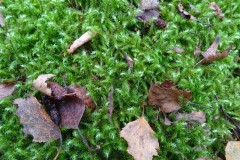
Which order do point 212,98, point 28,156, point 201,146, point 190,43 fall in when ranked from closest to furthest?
1. point 28,156
2. point 201,146
3. point 212,98
4. point 190,43

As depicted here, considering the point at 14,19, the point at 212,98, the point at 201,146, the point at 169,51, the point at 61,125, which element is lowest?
the point at 201,146

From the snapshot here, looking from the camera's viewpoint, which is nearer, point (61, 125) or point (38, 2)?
point (61, 125)

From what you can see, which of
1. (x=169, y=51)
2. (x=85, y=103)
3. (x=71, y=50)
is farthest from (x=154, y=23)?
(x=85, y=103)

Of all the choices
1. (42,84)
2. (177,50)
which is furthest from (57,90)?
(177,50)

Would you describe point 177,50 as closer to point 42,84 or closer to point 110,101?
point 110,101

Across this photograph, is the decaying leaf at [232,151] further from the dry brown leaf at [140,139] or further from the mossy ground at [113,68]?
the dry brown leaf at [140,139]

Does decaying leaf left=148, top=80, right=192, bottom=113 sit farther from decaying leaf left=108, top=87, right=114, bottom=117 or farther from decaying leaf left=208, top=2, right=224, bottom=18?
decaying leaf left=208, top=2, right=224, bottom=18

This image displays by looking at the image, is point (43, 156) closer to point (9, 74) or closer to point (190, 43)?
point (9, 74)
